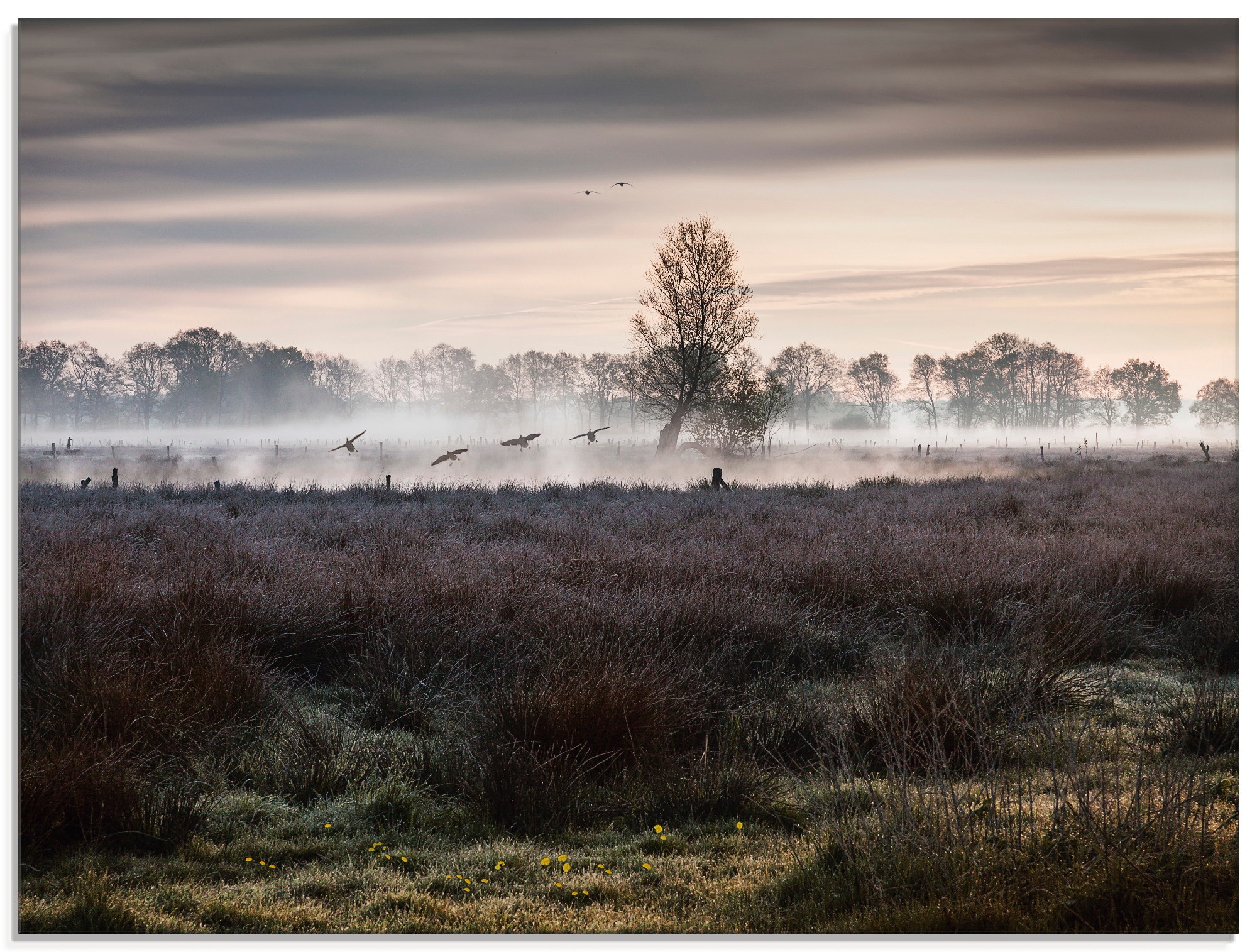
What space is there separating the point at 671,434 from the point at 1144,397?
15.5m

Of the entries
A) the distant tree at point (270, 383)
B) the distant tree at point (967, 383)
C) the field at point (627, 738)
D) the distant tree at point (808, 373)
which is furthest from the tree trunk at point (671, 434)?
the distant tree at point (808, 373)

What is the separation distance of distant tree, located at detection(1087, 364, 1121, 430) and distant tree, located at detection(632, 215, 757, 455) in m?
11.3

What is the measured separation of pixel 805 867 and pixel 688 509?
1078 centimetres

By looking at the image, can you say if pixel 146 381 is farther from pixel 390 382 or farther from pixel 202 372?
pixel 390 382

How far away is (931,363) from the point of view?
175ft

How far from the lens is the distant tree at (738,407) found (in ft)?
91.8

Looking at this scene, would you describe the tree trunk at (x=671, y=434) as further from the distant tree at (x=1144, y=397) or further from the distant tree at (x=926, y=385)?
the distant tree at (x=926, y=385)

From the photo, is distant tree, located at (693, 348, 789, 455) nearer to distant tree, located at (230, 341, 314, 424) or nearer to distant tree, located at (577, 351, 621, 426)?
distant tree, located at (577, 351, 621, 426)

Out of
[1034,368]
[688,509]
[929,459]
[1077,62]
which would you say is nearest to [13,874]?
[1077,62]

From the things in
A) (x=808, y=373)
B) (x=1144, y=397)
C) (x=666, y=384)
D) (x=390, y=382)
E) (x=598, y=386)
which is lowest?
(x=1144, y=397)

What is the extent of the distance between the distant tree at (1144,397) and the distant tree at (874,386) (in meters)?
22.4

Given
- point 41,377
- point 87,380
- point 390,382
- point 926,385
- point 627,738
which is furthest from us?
point 926,385

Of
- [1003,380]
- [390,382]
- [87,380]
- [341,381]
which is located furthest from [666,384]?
[1003,380]

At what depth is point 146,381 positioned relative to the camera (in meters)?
29.5
